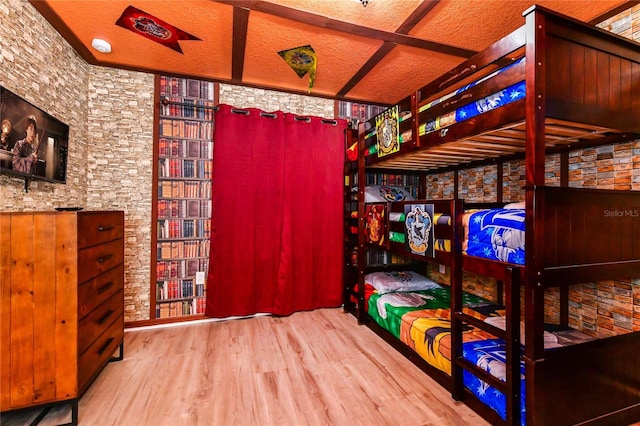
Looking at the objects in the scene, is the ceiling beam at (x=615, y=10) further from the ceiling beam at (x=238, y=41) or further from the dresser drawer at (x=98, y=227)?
the dresser drawer at (x=98, y=227)

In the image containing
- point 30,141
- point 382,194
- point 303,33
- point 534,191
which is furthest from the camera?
point 382,194

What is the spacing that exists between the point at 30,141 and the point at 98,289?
105cm

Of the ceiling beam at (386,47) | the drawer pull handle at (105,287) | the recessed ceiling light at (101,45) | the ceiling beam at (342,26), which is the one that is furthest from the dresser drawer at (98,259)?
the ceiling beam at (386,47)

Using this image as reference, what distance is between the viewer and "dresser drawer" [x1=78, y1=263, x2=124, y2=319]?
5.08 ft

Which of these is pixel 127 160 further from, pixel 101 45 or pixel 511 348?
pixel 511 348

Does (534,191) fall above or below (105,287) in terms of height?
above

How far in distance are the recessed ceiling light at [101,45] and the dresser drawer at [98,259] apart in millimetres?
1615

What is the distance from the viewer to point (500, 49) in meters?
1.36

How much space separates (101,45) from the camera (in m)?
2.22

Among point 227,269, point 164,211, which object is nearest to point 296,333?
point 227,269

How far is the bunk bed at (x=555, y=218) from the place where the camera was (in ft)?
4.03

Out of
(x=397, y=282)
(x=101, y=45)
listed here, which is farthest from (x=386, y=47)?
(x=101, y=45)

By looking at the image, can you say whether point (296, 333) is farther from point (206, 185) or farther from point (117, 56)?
point (117, 56)

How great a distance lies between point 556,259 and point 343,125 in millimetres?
2543
